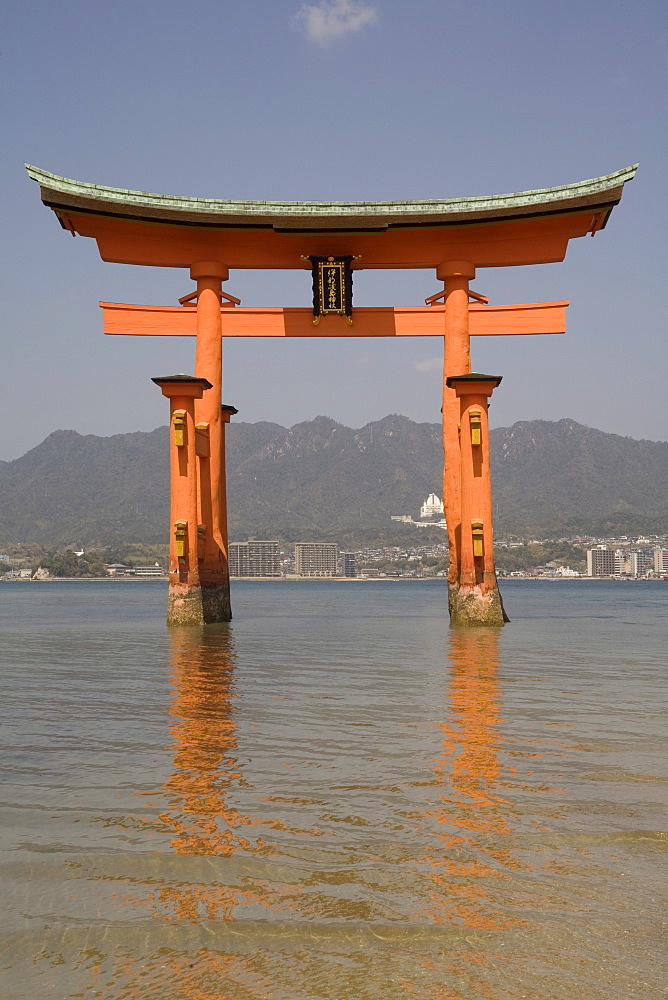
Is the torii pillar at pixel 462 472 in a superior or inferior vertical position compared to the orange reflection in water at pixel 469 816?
superior

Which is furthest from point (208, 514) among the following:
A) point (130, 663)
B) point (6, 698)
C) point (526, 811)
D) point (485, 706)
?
point (526, 811)

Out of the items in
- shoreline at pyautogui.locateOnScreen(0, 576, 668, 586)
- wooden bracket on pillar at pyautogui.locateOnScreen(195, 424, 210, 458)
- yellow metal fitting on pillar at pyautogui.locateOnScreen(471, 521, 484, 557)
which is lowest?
shoreline at pyautogui.locateOnScreen(0, 576, 668, 586)

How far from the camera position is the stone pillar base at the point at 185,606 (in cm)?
1770

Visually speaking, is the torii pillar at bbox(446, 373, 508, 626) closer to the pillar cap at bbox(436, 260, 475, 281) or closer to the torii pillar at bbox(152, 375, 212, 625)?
the pillar cap at bbox(436, 260, 475, 281)

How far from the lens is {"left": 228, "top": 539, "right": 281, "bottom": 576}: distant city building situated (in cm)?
15375

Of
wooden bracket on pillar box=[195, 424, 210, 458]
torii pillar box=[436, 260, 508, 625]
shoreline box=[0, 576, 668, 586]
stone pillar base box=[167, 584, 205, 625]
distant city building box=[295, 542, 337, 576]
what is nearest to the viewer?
torii pillar box=[436, 260, 508, 625]

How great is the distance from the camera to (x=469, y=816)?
13.7 ft

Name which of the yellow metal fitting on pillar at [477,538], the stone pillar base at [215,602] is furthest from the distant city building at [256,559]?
the yellow metal fitting on pillar at [477,538]

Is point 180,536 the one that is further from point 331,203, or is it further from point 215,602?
point 331,203

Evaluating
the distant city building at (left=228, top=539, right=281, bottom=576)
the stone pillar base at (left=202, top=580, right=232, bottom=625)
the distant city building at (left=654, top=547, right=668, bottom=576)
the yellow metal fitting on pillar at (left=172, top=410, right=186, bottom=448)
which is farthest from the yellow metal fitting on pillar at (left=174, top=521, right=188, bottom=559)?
the distant city building at (left=228, top=539, right=281, bottom=576)

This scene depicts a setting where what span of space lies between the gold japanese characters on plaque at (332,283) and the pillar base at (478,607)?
6.51 metres

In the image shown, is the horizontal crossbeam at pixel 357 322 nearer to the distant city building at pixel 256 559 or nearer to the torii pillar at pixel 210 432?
the torii pillar at pixel 210 432

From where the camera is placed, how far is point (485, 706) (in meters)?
7.78

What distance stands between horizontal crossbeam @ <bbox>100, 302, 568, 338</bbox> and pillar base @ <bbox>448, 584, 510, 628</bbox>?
580 centimetres
